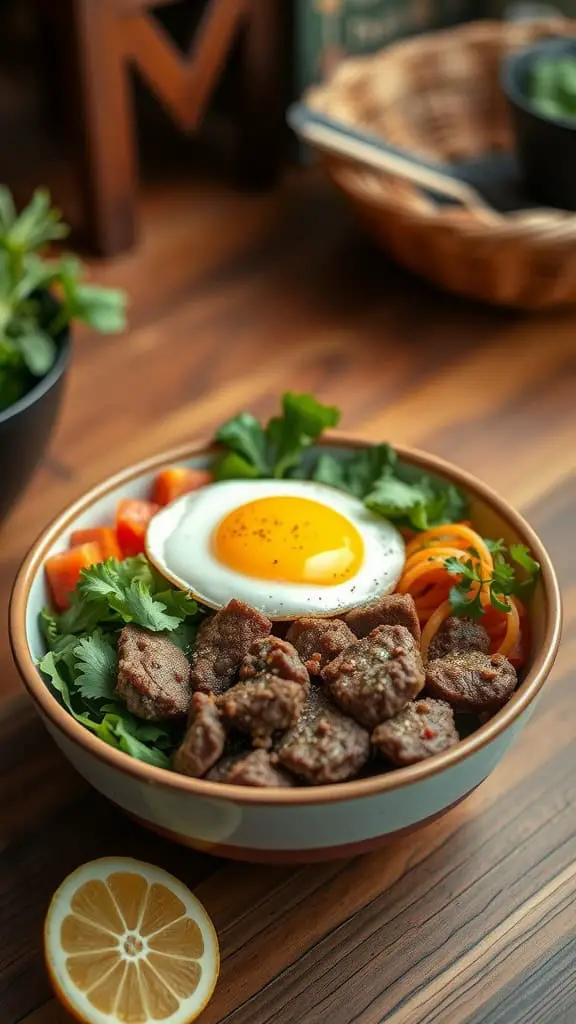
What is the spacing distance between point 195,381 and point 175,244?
0.44 meters

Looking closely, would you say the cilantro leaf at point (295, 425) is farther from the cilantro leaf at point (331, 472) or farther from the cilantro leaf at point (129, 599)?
the cilantro leaf at point (129, 599)

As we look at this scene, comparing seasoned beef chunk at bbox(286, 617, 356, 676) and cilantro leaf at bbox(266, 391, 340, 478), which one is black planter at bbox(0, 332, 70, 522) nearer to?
cilantro leaf at bbox(266, 391, 340, 478)

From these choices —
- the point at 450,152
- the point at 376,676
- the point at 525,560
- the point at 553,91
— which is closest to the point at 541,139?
the point at 553,91

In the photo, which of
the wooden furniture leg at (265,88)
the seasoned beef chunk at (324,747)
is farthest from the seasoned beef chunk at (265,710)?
the wooden furniture leg at (265,88)

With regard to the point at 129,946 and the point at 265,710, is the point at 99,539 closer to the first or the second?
the point at 265,710

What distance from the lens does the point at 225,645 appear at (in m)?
1.24

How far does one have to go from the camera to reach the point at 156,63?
2139 mm

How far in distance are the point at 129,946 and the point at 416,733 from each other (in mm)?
Answer: 336

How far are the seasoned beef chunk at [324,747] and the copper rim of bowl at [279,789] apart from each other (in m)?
0.02

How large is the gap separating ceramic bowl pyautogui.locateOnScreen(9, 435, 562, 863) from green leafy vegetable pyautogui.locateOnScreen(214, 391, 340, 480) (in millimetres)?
361

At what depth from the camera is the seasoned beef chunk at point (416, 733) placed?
3.56 feet

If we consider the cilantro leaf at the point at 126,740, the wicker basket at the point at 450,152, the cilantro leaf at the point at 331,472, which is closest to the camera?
the cilantro leaf at the point at 126,740

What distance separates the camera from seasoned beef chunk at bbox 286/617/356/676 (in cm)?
123

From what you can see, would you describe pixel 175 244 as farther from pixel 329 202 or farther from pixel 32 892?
pixel 32 892
